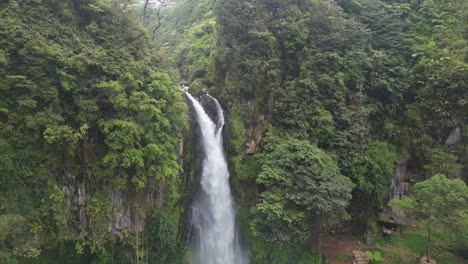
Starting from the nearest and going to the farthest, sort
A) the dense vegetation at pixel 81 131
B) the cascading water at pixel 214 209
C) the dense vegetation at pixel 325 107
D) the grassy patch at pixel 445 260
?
the dense vegetation at pixel 81 131
the dense vegetation at pixel 325 107
the cascading water at pixel 214 209
the grassy patch at pixel 445 260

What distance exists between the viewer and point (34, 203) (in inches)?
466

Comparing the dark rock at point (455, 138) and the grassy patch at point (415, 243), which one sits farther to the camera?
the dark rock at point (455, 138)

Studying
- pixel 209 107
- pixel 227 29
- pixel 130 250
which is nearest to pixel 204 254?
pixel 130 250

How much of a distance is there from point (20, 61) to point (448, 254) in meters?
23.0

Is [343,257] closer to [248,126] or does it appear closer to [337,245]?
[337,245]

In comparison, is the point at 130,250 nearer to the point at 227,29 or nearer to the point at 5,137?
the point at 5,137

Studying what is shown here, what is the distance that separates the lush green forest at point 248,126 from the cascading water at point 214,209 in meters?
0.58

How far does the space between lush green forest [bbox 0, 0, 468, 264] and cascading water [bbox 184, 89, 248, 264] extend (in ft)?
1.92

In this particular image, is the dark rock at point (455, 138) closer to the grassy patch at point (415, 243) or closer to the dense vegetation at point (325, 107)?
the dense vegetation at point (325, 107)

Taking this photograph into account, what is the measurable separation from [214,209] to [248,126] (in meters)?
5.07

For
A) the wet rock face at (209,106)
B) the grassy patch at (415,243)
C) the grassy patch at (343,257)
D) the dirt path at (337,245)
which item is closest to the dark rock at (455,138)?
the grassy patch at (415,243)

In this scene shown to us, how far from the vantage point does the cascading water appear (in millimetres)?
16953

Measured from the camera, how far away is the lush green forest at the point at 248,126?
476 inches

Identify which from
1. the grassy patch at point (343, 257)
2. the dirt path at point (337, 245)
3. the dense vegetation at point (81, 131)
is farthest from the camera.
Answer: the dirt path at point (337, 245)
